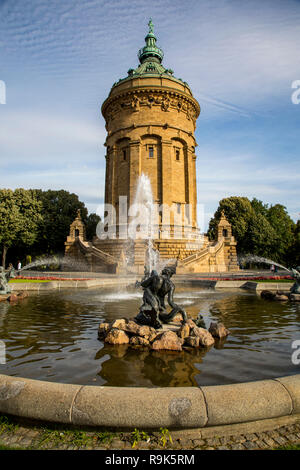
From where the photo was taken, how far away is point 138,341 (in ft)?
18.8

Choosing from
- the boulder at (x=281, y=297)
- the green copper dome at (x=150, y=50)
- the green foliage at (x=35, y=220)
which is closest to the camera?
the boulder at (x=281, y=297)

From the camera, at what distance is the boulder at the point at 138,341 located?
18.6 feet

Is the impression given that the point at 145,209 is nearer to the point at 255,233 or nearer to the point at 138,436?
the point at 255,233

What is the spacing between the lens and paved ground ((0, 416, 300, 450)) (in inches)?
104

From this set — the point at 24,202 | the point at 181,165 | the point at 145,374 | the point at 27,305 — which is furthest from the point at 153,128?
the point at 145,374

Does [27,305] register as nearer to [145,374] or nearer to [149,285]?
[149,285]

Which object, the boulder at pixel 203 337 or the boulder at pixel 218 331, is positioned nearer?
the boulder at pixel 203 337

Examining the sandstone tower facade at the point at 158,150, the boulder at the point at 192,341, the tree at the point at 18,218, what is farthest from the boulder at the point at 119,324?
the tree at the point at 18,218

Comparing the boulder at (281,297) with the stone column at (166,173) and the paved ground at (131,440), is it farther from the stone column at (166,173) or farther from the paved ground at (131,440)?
the stone column at (166,173)

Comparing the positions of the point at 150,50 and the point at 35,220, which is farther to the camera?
the point at 150,50

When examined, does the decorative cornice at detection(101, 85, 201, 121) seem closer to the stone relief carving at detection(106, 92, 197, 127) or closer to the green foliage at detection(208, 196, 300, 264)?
the stone relief carving at detection(106, 92, 197, 127)

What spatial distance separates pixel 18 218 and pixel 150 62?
98.7 feet

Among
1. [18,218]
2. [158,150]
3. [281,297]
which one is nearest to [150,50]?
[158,150]

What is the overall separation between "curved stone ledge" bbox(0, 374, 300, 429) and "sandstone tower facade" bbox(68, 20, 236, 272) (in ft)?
96.9
